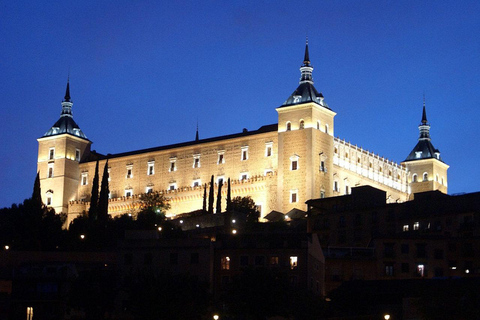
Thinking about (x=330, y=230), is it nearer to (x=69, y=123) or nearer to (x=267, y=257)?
(x=267, y=257)

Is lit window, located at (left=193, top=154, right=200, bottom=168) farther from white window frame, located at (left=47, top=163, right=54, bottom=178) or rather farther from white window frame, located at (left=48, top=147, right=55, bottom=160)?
white window frame, located at (left=48, top=147, right=55, bottom=160)

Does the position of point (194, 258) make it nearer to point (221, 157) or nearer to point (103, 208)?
point (103, 208)

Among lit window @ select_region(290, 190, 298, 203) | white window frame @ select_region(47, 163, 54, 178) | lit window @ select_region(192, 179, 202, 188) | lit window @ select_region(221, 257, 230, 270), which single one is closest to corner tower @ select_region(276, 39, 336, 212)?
lit window @ select_region(290, 190, 298, 203)

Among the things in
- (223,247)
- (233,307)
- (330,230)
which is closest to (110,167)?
(330,230)

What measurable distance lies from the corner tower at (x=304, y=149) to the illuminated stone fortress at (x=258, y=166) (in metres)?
0.12

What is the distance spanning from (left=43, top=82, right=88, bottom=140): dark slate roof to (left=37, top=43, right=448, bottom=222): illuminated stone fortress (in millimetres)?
208

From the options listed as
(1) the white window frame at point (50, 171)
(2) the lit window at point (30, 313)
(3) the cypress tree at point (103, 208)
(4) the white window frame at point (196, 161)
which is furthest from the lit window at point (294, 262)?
(1) the white window frame at point (50, 171)

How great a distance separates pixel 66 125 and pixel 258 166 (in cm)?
4112

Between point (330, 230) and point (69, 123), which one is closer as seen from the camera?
point (330, 230)

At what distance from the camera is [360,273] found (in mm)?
82125

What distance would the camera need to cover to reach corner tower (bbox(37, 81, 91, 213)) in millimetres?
157625

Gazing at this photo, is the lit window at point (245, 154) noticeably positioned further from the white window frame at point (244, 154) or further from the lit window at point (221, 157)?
the lit window at point (221, 157)

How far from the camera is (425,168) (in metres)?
162

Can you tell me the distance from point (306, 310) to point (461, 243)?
20015 mm
